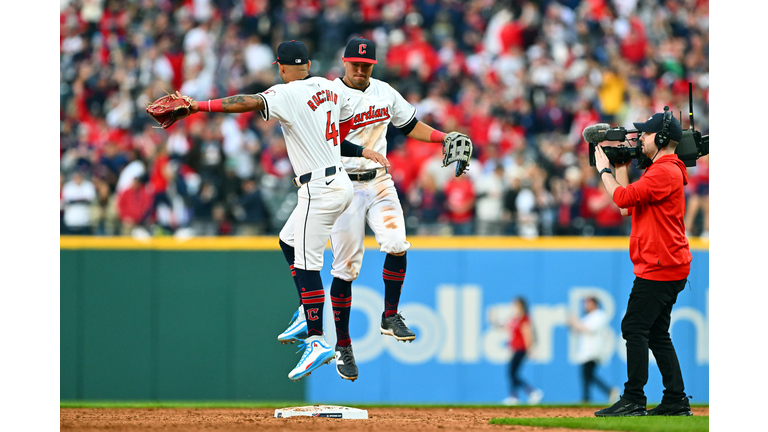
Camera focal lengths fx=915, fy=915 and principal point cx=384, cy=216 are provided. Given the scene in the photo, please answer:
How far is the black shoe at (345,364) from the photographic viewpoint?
7824 mm

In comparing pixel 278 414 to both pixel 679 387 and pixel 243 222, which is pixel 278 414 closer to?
pixel 679 387

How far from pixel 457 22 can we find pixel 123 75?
6514 mm

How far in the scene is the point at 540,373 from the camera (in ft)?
Answer: 45.1

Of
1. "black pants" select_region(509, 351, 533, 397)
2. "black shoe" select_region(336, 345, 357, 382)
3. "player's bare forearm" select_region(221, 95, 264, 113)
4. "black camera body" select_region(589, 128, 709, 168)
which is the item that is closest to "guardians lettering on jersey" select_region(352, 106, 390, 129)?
"player's bare forearm" select_region(221, 95, 264, 113)

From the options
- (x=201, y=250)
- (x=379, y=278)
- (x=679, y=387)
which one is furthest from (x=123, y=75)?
(x=679, y=387)

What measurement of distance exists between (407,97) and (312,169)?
8.78m

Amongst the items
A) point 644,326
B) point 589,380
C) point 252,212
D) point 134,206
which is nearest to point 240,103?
point 644,326

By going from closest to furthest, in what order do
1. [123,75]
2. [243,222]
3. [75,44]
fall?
[243,222] → [123,75] → [75,44]

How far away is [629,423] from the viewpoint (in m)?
7.23

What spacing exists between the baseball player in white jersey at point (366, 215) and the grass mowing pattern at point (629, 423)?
1.29m

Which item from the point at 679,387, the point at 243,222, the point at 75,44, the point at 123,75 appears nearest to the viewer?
the point at 679,387

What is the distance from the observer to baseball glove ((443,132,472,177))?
25.9 feet

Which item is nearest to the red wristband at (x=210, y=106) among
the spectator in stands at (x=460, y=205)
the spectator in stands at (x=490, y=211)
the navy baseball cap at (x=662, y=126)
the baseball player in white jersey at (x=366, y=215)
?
the baseball player in white jersey at (x=366, y=215)

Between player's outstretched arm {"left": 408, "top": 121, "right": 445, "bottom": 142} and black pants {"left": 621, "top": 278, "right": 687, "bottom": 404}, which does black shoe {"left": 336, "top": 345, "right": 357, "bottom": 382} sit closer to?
player's outstretched arm {"left": 408, "top": 121, "right": 445, "bottom": 142}
